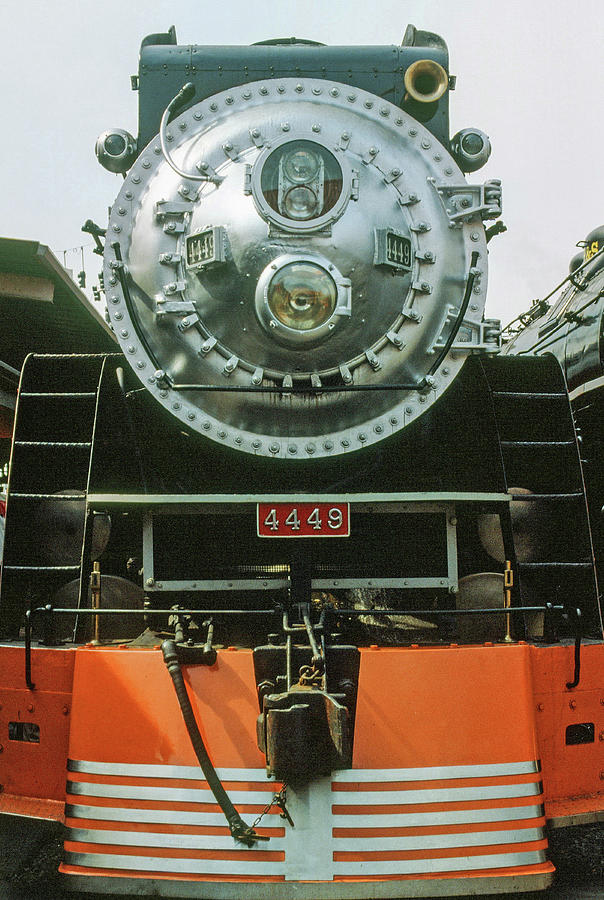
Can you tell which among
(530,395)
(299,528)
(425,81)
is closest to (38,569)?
(299,528)

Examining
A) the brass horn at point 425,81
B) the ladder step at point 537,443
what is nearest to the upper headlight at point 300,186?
the brass horn at point 425,81

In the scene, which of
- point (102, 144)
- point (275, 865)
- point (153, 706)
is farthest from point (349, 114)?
point (275, 865)

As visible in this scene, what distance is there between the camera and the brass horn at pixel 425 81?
10.6 feet

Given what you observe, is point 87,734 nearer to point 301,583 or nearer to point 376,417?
point 301,583

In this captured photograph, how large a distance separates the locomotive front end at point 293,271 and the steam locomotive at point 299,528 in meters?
0.01

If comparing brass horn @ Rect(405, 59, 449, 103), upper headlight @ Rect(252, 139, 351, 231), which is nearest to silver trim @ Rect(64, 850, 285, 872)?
upper headlight @ Rect(252, 139, 351, 231)

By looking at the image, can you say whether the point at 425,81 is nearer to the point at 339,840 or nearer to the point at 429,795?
the point at 429,795

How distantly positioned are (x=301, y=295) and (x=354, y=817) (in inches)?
66.1

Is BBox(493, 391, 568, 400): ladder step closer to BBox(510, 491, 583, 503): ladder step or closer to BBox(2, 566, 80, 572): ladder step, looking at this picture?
BBox(510, 491, 583, 503): ladder step

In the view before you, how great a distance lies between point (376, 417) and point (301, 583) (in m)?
0.66

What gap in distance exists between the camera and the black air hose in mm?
2318

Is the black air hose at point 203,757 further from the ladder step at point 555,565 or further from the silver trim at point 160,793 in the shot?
the ladder step at point 555,565

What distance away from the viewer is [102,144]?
330 cm

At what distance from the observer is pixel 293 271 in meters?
2.88
